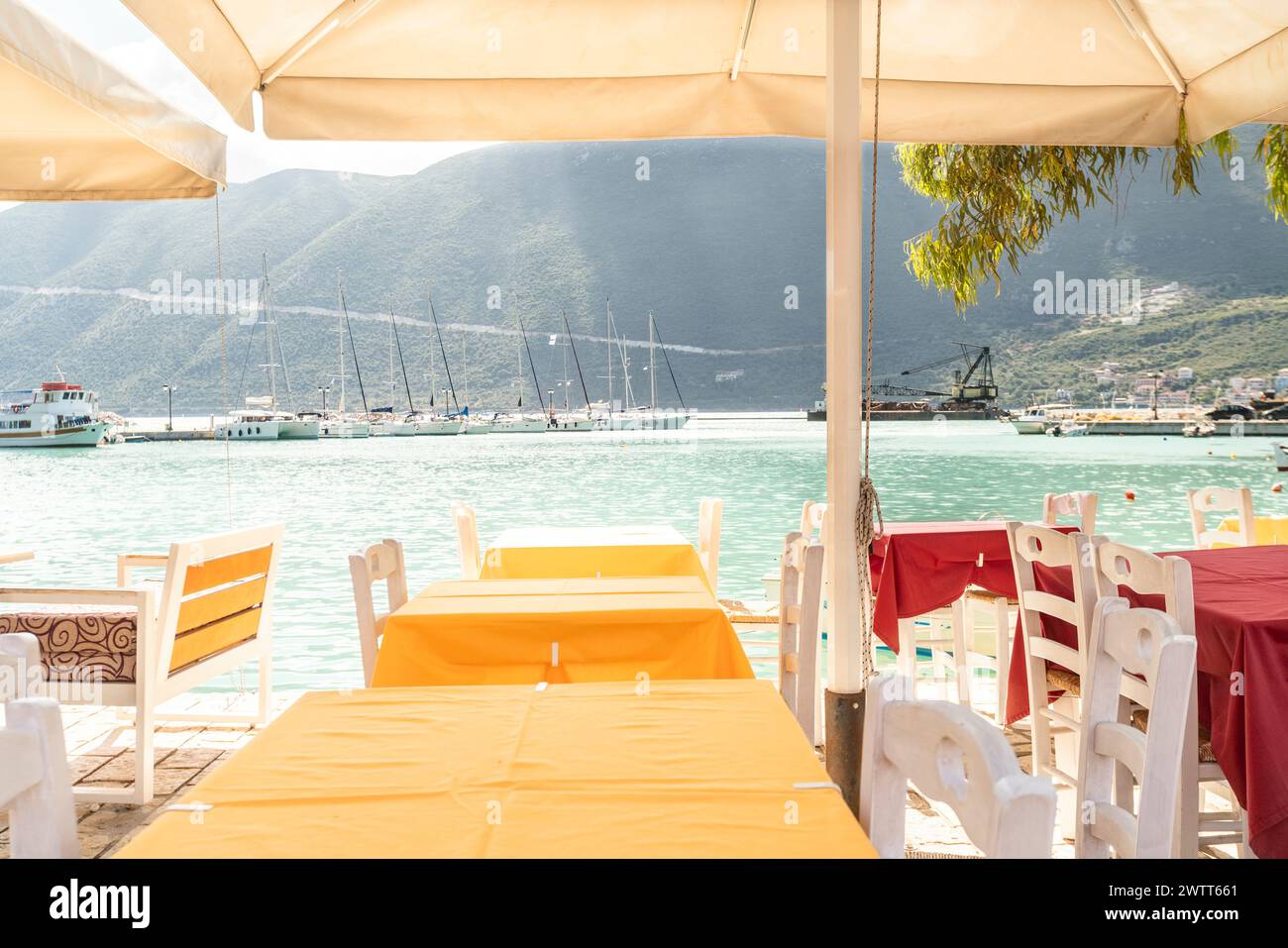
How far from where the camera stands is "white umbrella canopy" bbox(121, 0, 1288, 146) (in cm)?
234

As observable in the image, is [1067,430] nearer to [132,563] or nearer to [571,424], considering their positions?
[571,424]

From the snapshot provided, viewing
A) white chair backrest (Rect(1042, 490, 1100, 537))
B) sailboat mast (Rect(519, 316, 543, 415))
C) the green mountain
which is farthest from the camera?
sailboat mast (Rect(519, 316, 543, 415))

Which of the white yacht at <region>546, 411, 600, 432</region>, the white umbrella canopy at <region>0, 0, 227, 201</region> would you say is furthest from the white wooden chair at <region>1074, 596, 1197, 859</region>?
the white yacht at <region>546, 411, 600, 432</region>

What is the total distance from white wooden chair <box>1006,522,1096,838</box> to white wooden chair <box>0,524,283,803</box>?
2.46 metres

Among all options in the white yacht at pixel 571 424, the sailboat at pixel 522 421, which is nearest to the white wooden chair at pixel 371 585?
the white yacht at pixel 571 424

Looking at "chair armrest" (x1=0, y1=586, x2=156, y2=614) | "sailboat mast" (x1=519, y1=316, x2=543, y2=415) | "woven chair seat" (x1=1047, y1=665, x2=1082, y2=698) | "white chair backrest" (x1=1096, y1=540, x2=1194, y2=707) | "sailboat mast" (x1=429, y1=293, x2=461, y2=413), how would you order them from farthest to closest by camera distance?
"sailboat mast" (x1=429, y1=293, x2=461, y2=413) → "sailboat mast" (x1=519, y1=316, x2=543, y2=415) → "chair armrest" (x1=0, y1=586, x2=156, y2=614) → "woven chair seat" (x1=1047, y1=665, x2=1082, y2=698) → "white chair backrest" (x1=1096, y1=540, x2=1194, y2=707)

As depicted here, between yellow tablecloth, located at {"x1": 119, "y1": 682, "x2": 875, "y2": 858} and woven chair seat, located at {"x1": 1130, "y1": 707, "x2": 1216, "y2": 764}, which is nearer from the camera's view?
yellow tablecloth, located at {"x1": 119, "y1": 682, "x2": 875, "y2": 858}

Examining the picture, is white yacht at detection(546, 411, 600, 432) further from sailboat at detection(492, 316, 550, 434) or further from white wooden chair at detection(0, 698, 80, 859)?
white wooden chair at detection(0, 698, 80, 859)

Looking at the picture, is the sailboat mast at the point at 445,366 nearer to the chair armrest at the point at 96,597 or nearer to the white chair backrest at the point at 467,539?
the white chair backrest at the point at 467,539

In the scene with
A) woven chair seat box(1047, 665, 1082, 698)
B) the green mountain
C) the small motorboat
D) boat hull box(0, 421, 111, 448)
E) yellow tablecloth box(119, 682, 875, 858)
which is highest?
the green mountain

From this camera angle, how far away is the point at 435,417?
189 feet
